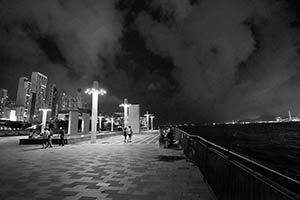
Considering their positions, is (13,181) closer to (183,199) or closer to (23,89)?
(183,199)

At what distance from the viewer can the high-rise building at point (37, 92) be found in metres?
153

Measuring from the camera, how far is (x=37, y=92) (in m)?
162

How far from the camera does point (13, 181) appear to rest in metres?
5.95

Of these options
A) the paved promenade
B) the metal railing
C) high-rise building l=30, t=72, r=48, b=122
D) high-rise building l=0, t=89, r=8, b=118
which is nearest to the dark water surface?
the metal railing

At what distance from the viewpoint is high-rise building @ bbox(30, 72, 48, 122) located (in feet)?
502

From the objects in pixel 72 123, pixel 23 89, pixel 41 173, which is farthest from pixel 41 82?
pixel 41 173

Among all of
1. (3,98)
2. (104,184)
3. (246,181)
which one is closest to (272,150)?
(104,184)

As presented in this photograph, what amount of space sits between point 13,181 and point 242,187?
22.1 feet

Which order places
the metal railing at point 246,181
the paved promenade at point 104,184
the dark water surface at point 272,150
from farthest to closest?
the dark water surface at point 272,150, the paved promenade at point 104,184, the metal railing at point 246,181

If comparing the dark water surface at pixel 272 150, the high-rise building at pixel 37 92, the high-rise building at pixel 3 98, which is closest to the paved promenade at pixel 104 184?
the dark water surface at pixel 272 150

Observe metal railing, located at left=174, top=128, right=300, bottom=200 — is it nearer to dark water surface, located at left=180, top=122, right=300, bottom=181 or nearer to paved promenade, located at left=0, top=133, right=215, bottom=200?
dark water surface, located at left=180, top=122, right=300, bottom=181

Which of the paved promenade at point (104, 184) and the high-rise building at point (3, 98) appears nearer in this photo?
the paved promenade at point (104, 184)

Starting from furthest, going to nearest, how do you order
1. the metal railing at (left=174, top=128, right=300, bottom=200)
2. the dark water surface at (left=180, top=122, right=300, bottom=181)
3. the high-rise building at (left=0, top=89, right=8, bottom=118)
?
the high-rise building at (left=0, top=89, right=8, bottom=118)
the dark water surface at (left=180, top=122, right=300, bottom=181)
the metal railing at (left=174, top=128, right=300, bottom=200)

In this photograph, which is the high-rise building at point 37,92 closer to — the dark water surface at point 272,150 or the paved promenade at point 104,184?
the dark water surface at point 272,150
